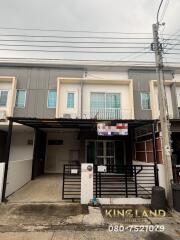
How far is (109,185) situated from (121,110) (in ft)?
18.4

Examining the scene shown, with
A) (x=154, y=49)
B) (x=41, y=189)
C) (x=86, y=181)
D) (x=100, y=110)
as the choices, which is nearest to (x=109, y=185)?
(x=86, y=181)

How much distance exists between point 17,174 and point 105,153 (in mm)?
6231

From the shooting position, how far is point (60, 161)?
13586 millimetres

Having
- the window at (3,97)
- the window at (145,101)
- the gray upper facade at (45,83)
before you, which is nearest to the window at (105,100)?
the gray upper facade at (45,83)

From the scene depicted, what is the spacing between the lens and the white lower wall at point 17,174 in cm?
758

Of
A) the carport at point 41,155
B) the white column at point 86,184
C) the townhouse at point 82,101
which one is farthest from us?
the townhouse at point 82,101

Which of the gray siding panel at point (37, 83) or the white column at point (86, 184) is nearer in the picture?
the white column at point (86, 184)

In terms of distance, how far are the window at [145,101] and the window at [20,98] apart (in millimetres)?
8353

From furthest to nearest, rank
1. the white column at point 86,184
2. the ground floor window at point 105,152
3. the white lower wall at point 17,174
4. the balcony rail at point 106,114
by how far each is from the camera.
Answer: the ground floor window at point 105,152 → the balcony rail at point 106,114 → the white lower wall at point 17,174 → the white column at point 86,184

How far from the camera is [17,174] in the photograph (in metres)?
8.42

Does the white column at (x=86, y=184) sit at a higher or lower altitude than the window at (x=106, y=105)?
lower

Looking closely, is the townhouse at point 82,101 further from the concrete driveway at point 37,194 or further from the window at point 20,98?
the concrete driveway at point 37,194

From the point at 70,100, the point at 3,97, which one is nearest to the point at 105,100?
the point at 70,100

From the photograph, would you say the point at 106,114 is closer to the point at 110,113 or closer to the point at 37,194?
the point at 110,113
